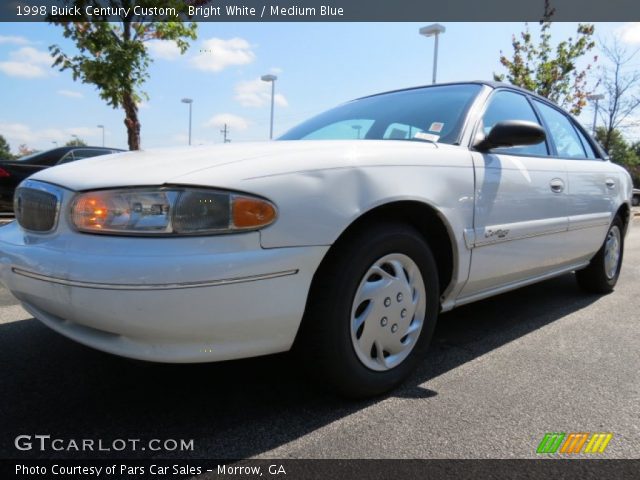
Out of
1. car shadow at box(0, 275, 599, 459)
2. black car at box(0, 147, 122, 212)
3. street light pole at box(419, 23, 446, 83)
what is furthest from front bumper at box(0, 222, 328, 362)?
street light pole at box(419, 23, 446, 83)

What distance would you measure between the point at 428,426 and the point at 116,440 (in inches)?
44.3

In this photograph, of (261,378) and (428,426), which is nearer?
(428,426)

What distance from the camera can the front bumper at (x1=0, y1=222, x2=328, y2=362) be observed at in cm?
151

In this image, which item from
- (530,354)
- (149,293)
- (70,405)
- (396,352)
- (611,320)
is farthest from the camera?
(611,320)

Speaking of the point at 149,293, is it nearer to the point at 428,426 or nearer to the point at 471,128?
the point at 428,426

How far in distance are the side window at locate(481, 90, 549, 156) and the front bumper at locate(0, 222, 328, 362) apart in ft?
5.16

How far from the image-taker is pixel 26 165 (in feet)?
25.8

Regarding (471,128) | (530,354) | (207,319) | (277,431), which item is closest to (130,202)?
(207,319)

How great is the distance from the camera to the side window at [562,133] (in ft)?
11.3

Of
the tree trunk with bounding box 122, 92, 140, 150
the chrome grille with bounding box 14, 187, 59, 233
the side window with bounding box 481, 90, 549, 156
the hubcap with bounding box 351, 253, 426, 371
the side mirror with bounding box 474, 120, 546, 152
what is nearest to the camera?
the chrome grille with bounding box 14, 187, 59, 233

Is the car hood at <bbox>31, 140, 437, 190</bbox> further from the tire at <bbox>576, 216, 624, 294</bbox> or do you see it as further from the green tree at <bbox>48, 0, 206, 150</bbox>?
the green tree at <bbox>48, 0, 206, 150</bbox>

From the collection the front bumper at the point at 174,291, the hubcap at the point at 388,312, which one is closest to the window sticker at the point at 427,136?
the hubcap at the point at 388,312

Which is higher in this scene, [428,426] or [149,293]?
[149,293]

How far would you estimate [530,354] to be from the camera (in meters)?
2.64
